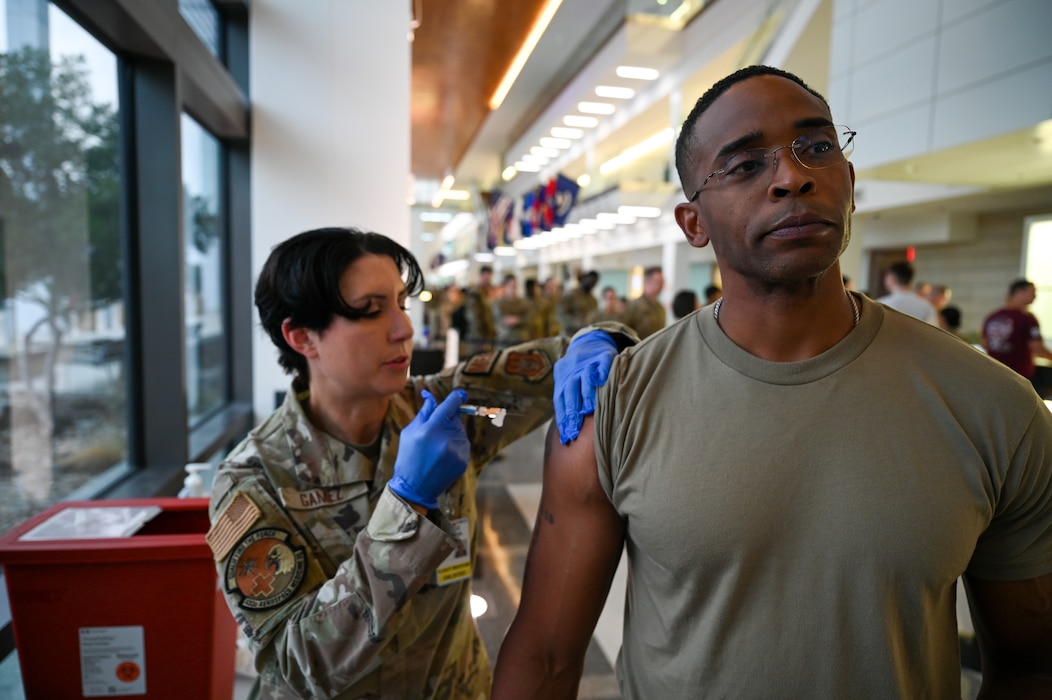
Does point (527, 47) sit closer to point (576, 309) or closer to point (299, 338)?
point (576, 309)

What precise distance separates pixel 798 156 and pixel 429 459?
2.51ft

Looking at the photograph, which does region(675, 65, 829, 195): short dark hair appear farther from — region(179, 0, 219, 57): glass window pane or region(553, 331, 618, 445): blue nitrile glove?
region(179, 0, 219, 57): glass window pane

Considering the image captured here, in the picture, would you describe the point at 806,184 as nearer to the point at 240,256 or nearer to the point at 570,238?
the point at 240,256

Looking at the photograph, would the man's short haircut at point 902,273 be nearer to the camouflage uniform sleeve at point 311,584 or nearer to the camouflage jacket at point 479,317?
the camouflage jacket at point 479,317

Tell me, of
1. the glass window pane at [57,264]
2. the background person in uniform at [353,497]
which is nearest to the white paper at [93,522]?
the glass window pane at [57,264]

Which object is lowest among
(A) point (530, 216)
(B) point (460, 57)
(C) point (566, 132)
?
(A) point (530, 216)

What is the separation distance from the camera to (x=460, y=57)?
30.4ft

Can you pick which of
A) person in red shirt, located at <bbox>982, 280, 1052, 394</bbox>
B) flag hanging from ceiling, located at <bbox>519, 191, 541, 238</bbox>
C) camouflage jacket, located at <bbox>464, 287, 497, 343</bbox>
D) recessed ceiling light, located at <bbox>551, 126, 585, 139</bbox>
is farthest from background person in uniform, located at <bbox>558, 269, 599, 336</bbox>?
recessed ceiling light, located at <bbox>551, 126, 585, 139</bbox>

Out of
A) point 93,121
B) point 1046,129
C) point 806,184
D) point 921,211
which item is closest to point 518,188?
point 921,211

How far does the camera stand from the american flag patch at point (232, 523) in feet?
3.55

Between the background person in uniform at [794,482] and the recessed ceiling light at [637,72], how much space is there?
1139 cm

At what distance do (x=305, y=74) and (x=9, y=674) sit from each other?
341 cm

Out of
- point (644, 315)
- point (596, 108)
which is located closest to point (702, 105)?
point (644, 315)

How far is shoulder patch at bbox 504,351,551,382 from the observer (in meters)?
1.59
